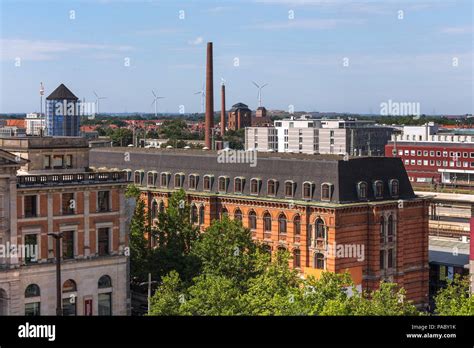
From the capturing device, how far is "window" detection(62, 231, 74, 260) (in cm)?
5147

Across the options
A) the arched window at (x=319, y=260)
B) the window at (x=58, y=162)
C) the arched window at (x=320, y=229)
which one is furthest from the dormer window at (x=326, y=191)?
the window at (x=58, y=162)

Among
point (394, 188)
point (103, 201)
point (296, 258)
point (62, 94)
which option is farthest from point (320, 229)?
point (62, 94)

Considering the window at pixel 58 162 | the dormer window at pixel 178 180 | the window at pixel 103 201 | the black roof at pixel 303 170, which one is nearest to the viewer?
the window at pixel 103 201

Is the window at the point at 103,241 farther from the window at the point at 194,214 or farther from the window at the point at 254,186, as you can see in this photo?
the window at the point at 194,214

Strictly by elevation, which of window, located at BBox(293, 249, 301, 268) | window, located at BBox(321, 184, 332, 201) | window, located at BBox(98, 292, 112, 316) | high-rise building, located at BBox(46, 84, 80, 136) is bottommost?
window, located at BBox(98, 292, 112, 316)

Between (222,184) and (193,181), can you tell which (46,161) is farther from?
(193,181)

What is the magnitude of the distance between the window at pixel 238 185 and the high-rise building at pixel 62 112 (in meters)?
18.6

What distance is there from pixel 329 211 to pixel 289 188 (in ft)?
17.0

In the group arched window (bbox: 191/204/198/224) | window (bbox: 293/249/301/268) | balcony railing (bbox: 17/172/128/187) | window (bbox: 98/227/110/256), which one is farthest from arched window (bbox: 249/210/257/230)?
window (bbox: 98/227/110/256)

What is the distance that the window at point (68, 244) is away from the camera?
51.5 meters

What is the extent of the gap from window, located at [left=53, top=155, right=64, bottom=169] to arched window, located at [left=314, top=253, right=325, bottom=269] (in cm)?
1944

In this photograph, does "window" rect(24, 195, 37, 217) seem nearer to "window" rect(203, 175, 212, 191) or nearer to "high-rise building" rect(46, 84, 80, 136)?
"window" rect(203, 175, 212, 191)
